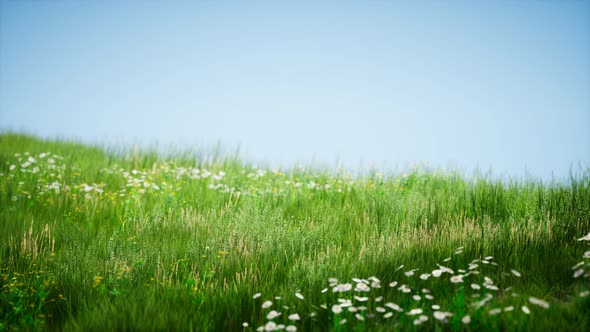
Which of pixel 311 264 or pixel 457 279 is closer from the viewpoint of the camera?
pixel 457 279

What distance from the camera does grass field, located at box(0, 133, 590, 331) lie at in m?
4.11

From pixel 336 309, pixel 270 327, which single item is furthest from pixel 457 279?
pixel 270 327

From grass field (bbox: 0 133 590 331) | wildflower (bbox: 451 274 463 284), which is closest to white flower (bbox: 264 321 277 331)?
A: grass field (bbox: 0 133 590 331)

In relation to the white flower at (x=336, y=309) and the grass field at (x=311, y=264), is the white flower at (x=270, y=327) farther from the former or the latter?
the white flower at (x=336, y=309)

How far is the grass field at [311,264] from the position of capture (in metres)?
4.11

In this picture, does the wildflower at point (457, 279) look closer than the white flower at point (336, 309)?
No

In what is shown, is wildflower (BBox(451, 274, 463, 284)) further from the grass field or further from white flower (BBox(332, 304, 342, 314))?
white flower (BBox(332, 304, 342, 314))

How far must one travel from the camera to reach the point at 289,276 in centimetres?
479

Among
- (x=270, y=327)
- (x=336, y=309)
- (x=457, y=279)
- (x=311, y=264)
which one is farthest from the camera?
(x=311, y=264)

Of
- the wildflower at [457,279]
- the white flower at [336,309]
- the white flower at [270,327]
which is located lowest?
the white flower at [270,327]

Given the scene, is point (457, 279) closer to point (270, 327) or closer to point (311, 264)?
point (311, 264)

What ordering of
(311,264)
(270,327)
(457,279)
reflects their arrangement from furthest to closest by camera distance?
(311,264)
(457,279)
(270,327)

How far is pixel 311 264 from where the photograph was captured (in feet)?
16.6

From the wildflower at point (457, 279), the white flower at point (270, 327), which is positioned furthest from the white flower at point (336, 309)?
the wildflower at point (457, 279)
